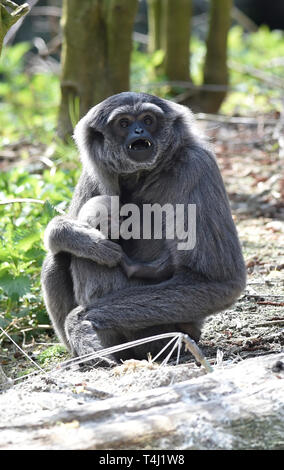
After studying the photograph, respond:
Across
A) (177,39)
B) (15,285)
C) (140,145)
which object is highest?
(177,39)

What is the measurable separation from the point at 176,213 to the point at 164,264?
42cm

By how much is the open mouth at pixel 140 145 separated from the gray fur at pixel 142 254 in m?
0.07

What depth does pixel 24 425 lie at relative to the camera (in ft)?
11.4

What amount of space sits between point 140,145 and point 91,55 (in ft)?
15.3

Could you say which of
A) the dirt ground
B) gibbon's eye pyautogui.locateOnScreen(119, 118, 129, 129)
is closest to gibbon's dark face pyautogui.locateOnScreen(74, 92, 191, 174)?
gibbon's eye pyautogui.locateOnScreen(119, 118, 129, 129)

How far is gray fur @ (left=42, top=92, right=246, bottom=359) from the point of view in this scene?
525cm

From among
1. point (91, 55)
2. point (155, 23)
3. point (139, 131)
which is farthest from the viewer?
point (155, 23)

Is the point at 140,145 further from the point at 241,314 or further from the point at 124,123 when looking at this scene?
the point at 241,314

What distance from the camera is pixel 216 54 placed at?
12297mm

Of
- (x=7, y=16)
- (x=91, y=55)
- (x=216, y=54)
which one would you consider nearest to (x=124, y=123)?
(x=7, y=16)

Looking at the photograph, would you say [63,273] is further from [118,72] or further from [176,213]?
[118,72]

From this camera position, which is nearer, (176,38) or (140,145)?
(140,145)
